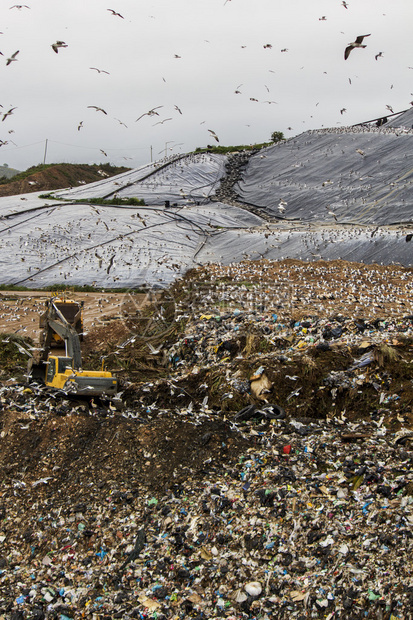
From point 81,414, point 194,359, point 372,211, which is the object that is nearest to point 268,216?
point 372,211

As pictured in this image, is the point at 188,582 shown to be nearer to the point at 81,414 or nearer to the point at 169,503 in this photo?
the point at 169,503

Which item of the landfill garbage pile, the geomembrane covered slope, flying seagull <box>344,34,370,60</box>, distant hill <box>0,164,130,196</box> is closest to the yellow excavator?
the landfill garbage pile

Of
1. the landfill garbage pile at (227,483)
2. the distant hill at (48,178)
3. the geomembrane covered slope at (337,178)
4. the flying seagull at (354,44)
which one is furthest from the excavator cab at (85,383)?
the distant hill at (48,178)

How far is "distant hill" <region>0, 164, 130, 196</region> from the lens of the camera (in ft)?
110

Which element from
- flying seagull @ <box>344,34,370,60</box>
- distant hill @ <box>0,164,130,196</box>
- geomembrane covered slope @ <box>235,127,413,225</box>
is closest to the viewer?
flying seagull @ <box>344,34,370,60</box>

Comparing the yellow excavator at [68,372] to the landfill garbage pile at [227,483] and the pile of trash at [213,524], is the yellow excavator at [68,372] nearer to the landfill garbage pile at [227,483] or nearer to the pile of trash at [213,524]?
the landfill garbage pile at [227,483]

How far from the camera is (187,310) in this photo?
416 inches

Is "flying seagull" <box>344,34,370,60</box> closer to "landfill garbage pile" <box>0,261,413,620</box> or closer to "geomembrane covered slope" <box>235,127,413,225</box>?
"landfill garbage pile" <box>0,261,413,620</box>

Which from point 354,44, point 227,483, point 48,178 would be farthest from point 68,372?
point 48,178

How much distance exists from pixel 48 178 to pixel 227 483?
1382 inches

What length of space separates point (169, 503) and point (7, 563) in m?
1.54

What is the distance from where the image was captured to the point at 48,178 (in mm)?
→ 36469

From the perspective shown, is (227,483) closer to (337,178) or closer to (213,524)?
(213,524)

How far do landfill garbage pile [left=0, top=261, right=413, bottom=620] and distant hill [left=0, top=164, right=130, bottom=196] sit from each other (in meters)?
27.2
